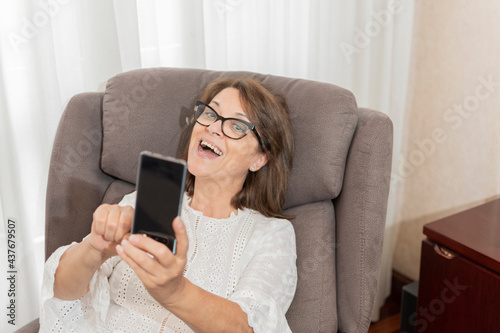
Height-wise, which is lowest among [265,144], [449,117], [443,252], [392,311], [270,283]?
[392,311]

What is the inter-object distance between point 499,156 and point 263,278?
1.19 metres

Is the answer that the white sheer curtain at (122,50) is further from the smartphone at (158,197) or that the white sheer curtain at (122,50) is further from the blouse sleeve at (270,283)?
the smartphone at (158,197)

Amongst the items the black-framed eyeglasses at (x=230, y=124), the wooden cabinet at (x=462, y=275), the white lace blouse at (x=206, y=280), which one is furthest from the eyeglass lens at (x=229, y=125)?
the wooden cabinet at (x=462, y=275)

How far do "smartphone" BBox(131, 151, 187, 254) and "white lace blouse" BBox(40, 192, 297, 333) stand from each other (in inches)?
12.8

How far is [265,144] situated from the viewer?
1.42 metres

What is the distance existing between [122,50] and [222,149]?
61 cm

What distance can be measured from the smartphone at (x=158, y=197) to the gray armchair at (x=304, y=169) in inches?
22.6

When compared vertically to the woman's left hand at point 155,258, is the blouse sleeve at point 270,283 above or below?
below

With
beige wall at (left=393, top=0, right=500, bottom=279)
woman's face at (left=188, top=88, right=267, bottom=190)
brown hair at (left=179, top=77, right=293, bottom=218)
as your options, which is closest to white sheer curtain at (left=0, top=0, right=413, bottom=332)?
beige wall at (left=393, top=0, right=500, bottom=279)

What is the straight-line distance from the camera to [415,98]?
229 cm

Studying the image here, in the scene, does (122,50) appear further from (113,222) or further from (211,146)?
(113,222)

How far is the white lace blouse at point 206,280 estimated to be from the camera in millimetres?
1229

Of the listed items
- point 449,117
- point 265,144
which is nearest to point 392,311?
point 449,117

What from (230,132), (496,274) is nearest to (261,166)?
(230,132)
